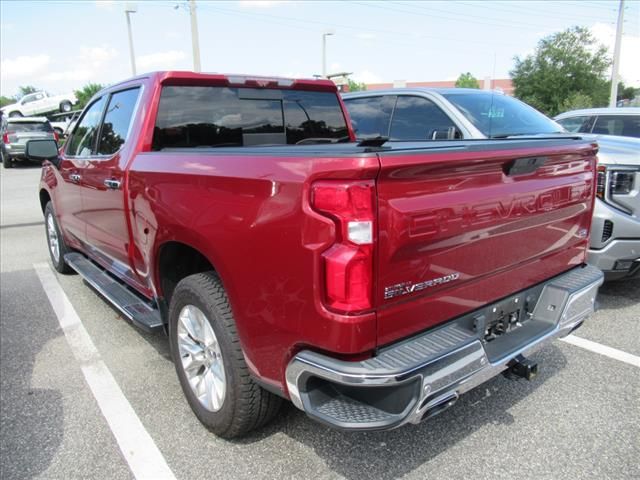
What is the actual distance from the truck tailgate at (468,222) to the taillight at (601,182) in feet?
5.39

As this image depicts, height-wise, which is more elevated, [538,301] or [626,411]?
[538,301]

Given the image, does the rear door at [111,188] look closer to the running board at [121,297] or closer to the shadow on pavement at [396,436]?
the running board at [121,297]

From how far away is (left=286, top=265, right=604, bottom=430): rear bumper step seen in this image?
1.90 m

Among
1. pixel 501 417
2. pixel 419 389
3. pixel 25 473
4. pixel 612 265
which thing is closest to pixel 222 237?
pixel 419 389

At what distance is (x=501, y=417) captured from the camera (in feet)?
9.55

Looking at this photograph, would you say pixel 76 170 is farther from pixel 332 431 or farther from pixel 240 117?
pixel 332 431

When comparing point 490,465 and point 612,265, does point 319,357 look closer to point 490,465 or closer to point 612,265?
point 490,465

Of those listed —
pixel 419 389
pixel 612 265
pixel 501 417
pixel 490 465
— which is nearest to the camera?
pixel 419 389

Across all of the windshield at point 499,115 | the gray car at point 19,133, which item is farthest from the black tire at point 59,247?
the gray car at point 19,133

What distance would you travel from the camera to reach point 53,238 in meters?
5.96

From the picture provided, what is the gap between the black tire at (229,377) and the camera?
8.01 feet

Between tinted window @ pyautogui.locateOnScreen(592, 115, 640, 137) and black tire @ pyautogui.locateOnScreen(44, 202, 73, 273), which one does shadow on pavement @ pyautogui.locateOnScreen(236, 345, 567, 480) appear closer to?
black tire @ pyautogui.locateOnScreen(44, 202, 73, 273)

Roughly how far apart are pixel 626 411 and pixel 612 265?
1.60 meters

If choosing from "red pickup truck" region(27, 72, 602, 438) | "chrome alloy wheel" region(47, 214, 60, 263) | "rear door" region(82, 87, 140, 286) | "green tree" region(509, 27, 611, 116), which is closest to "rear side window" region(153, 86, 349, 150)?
"red pickup truck" region(27, 72, 602, 438)
